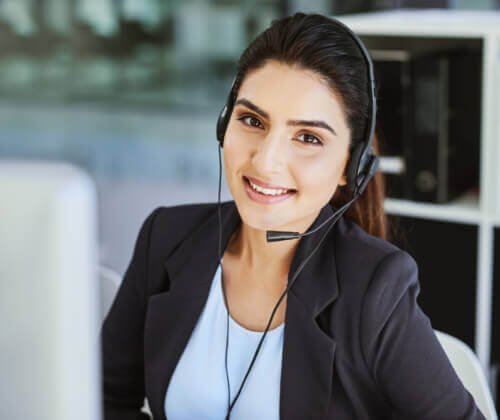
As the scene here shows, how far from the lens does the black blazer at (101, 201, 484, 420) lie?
1.00m

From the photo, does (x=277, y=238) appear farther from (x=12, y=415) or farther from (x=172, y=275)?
(x=12, y=415)

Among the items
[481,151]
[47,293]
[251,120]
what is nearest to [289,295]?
[251,120]

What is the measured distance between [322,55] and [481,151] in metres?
0.99

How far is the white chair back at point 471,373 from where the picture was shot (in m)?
1.15

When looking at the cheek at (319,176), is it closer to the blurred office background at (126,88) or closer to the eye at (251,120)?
the eye at (251,120)

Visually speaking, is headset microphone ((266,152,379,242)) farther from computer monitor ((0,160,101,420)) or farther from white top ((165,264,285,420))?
computer monitor ((0,160,101,420))

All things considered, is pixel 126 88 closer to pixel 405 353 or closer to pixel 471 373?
pixel 471 373

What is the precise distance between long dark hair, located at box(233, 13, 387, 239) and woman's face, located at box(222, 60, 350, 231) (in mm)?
14

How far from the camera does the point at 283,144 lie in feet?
3.43

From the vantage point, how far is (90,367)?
469 mm

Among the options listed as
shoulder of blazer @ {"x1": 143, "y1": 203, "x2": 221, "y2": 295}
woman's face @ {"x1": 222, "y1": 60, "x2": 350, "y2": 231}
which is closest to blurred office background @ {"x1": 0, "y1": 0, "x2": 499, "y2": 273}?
shoulder of blazer @ {"x1": 143, "y1": 203, "x2": 221, "y2": 295}

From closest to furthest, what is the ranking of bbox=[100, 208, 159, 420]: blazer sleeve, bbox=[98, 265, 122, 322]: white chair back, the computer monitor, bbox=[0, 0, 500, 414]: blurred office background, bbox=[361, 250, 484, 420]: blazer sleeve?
1. the computer monitor
2. bbox=[361, 250, 484, 420]: blazer sleeve
3. bbox=[100, 208, 159, 420]: blazer sleeve
4. bbox=[98, 265, 122, 322]: white chair back
5. bbox=[0, 0, 500, 414]: blurred office background

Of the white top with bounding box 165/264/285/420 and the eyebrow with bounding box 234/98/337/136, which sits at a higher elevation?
the eyebrow with bounding box 234/98/337/136

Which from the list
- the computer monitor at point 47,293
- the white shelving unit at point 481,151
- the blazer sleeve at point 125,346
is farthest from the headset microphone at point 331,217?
the white shelving unit at point 481,151
